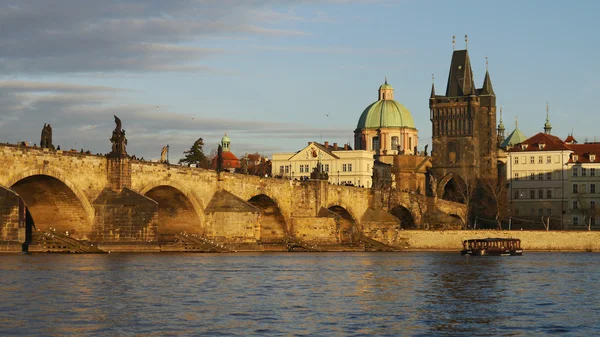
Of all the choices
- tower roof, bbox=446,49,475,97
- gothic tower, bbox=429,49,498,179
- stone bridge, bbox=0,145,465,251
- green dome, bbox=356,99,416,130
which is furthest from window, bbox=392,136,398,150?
stone bridge, bbox=0,145,465,251

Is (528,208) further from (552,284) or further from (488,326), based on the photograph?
(488,326)

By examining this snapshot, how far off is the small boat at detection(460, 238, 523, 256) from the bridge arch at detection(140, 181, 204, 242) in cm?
2804

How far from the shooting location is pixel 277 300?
42.6 meters

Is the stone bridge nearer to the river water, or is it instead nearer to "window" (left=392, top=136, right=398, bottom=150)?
the river water

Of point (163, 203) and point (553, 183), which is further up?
point (553, 183)

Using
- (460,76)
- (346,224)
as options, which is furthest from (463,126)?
(346,224)

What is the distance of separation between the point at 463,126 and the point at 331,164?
2188 cm

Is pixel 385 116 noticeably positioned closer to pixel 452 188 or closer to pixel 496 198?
pixel 452 188

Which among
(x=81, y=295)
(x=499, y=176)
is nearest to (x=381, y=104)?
(x=499, y=176)

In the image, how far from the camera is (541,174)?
145 m

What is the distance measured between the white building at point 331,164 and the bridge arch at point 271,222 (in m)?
58.2

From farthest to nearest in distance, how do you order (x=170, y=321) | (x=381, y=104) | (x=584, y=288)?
(x=381, y=104) < (x=584, y=288) < (x=170, y=321)

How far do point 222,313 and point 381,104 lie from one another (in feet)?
504

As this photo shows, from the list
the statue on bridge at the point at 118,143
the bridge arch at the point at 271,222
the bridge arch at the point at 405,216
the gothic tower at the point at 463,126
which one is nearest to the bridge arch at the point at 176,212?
the statue on bridge at the point at 118,143
